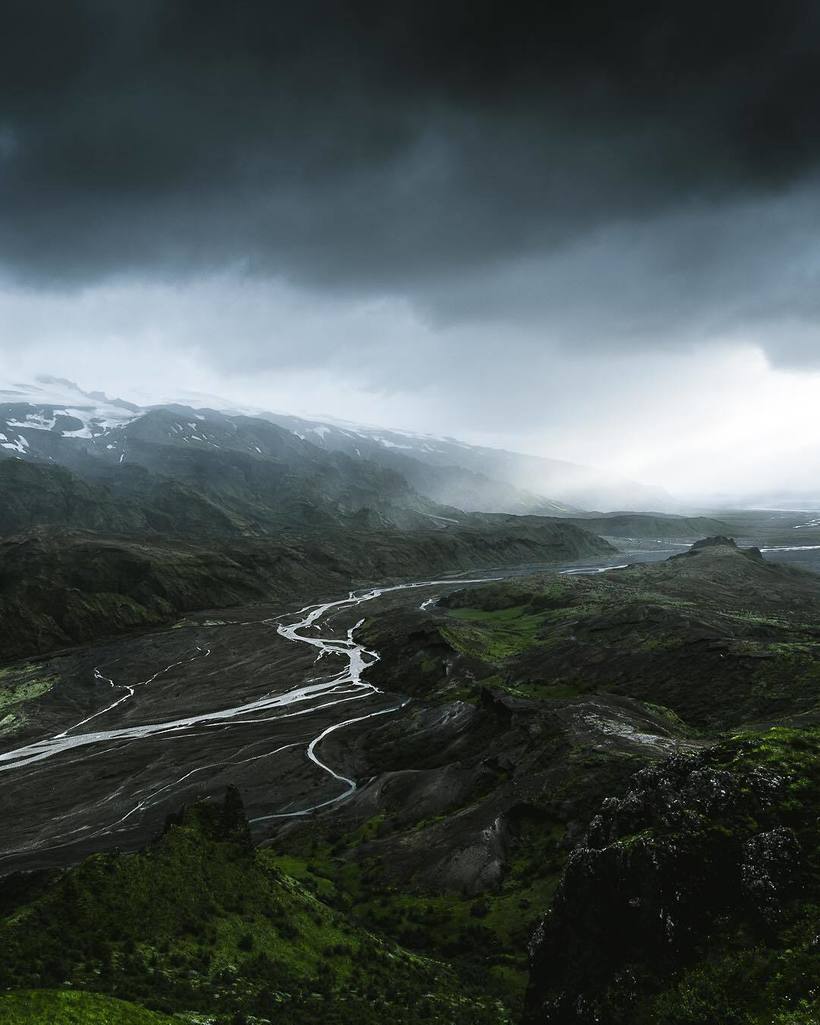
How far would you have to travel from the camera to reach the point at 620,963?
20797 mm

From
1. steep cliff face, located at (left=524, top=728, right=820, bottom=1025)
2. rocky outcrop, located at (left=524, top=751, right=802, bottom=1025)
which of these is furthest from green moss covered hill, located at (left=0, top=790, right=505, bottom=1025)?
steep cliff face, located at (left=524, top=728, right=820, bottom=1025)

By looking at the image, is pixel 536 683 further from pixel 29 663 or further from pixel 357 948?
pixel 29 663

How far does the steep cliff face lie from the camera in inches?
671

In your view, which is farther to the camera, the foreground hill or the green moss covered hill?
the green moss covered hill

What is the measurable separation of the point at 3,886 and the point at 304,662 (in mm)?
91529

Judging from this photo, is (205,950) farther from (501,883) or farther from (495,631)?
(495,631)

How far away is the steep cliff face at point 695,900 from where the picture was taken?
17047mm

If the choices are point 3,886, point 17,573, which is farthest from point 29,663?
point 3,886

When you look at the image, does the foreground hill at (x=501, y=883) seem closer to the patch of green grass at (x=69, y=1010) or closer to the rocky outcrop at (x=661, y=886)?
the rocky outcrop at (x=661, y=886)

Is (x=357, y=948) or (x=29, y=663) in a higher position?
(x=357, y=948)

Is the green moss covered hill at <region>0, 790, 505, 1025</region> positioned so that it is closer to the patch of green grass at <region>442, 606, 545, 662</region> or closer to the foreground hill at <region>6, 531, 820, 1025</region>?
the foreground hill at <region>6, 531, 820, 1025</region>

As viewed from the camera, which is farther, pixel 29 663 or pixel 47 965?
pixel 29 663

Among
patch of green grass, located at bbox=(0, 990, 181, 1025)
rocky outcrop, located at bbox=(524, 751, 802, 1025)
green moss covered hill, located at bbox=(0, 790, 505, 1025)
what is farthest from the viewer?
green moss covered hill, located at bbox=(0, 790, 505, 1025)

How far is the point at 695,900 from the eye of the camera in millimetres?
19844
